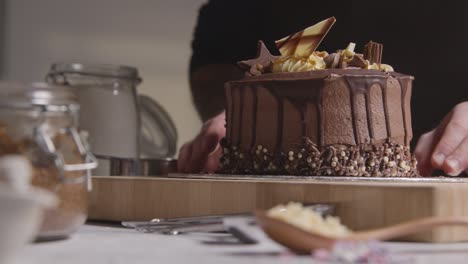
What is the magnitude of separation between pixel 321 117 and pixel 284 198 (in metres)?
0.27

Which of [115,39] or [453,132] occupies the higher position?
[115,39]

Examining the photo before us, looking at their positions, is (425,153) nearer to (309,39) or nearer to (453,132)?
(453,132)

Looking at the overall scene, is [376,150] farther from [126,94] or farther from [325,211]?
[126,94]

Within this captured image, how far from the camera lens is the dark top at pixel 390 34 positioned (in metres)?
2.23

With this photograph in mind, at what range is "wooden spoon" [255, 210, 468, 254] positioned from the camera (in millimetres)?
747

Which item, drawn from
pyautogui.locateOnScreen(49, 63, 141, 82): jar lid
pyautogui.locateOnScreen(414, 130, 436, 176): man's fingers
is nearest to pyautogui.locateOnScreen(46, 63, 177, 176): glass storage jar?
pyautogui.locateOnScreen(49, 63, 141, 82): jar lid

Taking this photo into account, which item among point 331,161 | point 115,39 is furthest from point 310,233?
point 115,39

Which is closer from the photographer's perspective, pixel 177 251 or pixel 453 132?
pixel 177 251

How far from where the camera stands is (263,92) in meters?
1.27

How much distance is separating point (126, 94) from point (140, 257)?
3.45 ft

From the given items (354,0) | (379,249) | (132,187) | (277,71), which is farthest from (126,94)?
(379,249)

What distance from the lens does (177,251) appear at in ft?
2.62

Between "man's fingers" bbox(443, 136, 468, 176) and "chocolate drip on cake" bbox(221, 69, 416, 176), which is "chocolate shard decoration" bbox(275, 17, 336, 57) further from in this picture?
"man's fingers" bbox(443, 136, 468, 176)

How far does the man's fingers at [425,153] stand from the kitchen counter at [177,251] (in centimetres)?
80
